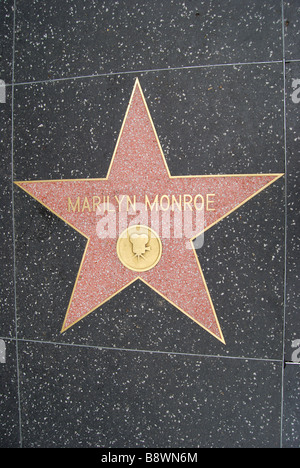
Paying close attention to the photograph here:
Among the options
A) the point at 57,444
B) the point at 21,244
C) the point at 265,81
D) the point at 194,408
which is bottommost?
the point at 57,444

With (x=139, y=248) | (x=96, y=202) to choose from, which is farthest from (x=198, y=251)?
(x=96, y=202)

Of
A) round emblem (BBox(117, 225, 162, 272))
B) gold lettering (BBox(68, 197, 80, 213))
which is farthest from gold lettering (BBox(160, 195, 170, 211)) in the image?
gold lettering (BBox(68, 197, 80, 213))

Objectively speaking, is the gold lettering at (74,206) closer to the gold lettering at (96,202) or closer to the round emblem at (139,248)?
the gold lettering at (96,202)

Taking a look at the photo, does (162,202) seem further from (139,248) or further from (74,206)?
(74,206)

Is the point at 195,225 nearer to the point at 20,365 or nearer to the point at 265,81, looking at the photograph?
the point at 265,81

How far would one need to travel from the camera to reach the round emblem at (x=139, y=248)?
58.6 inches

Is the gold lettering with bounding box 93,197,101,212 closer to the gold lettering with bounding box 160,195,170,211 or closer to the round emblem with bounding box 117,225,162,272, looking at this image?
the round emblem with bounding box 117,225,162,272

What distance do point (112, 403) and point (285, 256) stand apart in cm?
122

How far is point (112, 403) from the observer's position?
Result: 62.6 inches

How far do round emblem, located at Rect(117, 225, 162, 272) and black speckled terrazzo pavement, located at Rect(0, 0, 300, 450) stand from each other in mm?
151

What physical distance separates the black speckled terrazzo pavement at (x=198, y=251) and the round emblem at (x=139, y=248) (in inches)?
6.0

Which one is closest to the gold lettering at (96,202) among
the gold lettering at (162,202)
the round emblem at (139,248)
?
Result: the round emblem at (139,248)

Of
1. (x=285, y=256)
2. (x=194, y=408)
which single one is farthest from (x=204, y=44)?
(x=194, y=408)

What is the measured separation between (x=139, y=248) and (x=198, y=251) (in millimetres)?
307
